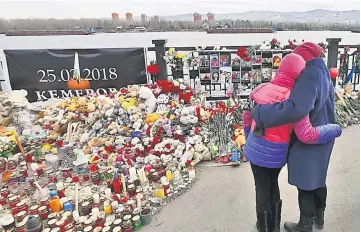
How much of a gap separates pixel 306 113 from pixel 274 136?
0.69 feet

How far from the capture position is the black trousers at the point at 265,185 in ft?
5.65

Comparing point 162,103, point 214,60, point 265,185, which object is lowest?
point 265,185

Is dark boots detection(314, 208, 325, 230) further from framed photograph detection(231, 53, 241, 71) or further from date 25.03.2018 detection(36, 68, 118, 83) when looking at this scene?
date 25.03.2018 detection(36, 68, 118, 83)

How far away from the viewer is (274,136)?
63.5 inches

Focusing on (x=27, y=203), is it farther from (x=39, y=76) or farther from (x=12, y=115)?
(x=39, y=76)

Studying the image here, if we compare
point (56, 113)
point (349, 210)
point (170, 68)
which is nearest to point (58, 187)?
point (56, 113)

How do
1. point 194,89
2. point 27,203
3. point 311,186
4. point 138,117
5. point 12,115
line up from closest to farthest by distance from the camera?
point 311,186 → point 27,203 → point 138,117 → point 12,115 → point 194,89

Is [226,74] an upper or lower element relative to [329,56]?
lower

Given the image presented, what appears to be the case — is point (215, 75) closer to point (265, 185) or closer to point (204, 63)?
point (204, 63)

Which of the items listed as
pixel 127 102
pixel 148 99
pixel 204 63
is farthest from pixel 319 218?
pixel 204 63

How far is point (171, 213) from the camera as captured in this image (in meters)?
2.28

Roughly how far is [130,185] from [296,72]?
63.4 inches

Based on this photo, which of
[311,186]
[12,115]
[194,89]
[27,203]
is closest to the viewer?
[311,186]

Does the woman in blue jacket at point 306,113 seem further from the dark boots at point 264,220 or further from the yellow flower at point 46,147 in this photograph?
the yellow flower at point 46,147
